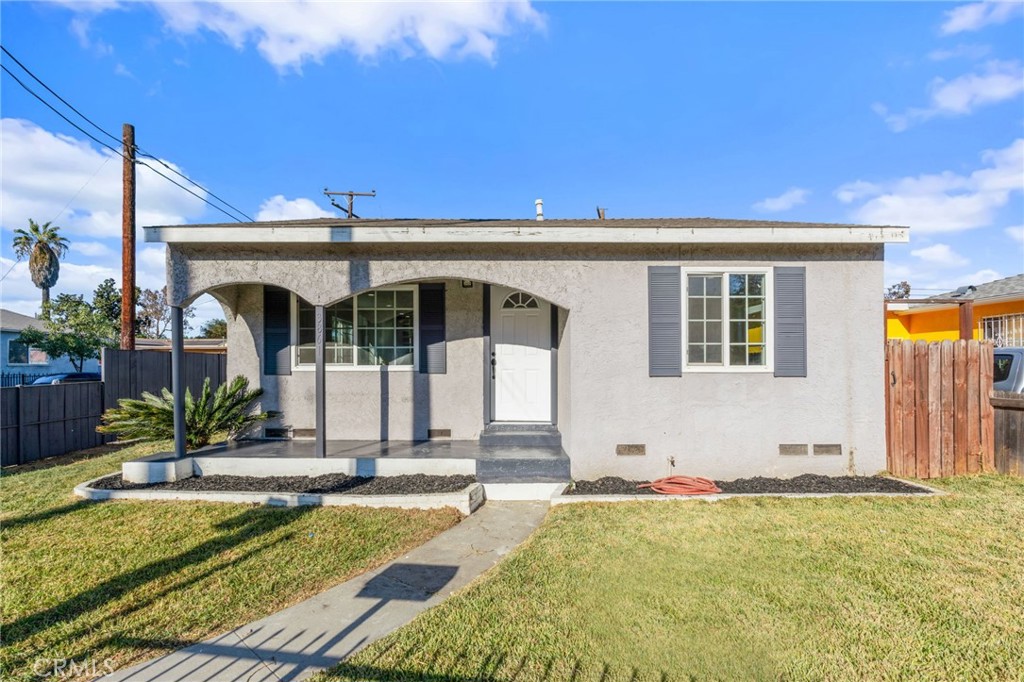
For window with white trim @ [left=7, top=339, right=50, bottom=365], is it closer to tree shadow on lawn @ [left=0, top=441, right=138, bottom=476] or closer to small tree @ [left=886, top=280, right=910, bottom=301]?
tree shadow on lawn @ [left=0, top=441, right=138, bottom=476]

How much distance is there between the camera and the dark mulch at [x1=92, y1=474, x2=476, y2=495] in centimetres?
552

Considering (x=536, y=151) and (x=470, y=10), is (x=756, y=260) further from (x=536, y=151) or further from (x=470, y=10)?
(x=536, y=151)

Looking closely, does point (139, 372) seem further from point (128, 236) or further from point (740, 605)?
point (740, 605)

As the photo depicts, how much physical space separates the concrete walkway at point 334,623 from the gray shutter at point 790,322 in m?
4.19

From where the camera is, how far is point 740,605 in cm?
309

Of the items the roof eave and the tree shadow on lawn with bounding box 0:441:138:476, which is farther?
the tree shadow on lawn with bounding box 0:441:138:476

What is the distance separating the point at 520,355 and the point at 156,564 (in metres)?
4.93

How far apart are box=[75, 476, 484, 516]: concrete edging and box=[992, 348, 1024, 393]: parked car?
292 inches

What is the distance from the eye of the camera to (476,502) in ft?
17.7

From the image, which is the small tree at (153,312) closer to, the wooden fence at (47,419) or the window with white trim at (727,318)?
the wooden fence at (47,419)

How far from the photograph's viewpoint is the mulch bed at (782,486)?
5.48 metres

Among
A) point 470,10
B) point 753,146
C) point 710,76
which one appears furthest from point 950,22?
point 470,10

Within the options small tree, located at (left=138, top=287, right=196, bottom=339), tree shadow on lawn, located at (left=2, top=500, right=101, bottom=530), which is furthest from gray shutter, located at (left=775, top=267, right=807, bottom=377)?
small tree, located at (left=138, top=287, right=196, bottom=339)

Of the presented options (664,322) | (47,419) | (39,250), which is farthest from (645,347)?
(39,250)
